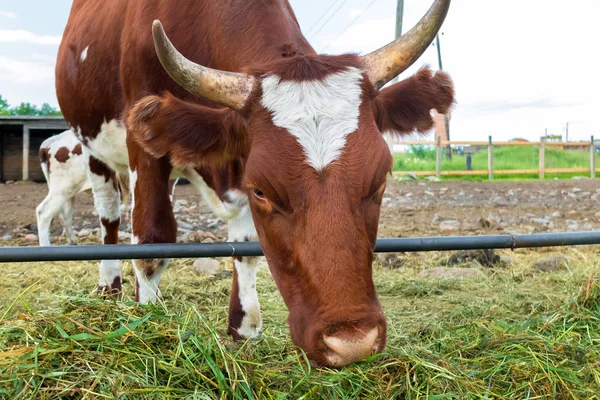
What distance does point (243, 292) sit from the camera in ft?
13.6

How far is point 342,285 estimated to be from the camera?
2256 mm

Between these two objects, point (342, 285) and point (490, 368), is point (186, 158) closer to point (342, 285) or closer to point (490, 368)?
point (342, 285)

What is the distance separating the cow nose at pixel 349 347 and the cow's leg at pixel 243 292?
1858 millimetres

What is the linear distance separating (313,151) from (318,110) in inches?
8.5

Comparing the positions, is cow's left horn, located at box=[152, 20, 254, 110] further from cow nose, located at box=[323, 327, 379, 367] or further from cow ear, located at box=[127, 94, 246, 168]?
cow nose, located at box=[323, 327, 379, 367]

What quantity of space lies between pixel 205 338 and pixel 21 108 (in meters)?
45.2

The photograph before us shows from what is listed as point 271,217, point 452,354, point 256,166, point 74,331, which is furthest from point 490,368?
point 74,331

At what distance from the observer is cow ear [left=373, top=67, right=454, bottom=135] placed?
10.3 feet

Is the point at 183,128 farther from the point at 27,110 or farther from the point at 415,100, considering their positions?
the point at 27,110

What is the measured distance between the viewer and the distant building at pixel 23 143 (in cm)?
1853

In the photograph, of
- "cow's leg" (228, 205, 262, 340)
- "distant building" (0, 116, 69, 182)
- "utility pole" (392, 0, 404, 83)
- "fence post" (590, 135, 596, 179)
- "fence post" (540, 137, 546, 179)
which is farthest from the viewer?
"fence post" (540, 137, 546, 179)

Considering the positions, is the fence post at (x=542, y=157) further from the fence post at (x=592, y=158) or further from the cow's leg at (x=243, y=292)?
the cow's leg at (x=243, y=292)

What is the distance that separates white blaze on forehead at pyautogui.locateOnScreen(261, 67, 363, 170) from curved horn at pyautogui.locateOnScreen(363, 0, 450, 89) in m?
0.18

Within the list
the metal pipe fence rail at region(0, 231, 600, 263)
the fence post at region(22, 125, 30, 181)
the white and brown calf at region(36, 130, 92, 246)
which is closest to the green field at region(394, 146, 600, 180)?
the fence post at region(22, 125, 30, 181)
